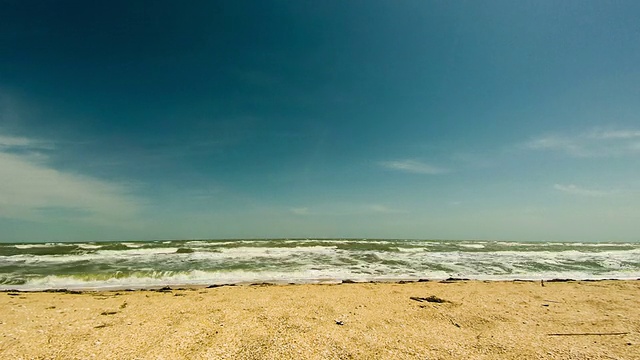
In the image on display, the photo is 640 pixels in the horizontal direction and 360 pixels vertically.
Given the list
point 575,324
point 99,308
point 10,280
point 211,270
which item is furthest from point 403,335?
point 10,280

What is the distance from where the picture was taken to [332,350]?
15.1 ft

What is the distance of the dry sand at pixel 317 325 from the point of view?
463cm

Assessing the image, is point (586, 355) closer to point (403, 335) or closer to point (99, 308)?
point (403, 335)

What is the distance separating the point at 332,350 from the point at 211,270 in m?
11.8

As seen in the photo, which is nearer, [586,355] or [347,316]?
[586,355]

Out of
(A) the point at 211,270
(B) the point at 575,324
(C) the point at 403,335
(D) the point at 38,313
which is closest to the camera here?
(C) the point at 403,335

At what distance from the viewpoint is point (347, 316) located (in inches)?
254

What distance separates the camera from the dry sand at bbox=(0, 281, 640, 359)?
463 centimetres

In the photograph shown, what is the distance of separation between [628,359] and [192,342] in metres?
6.59

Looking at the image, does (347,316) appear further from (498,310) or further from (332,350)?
(498,310)

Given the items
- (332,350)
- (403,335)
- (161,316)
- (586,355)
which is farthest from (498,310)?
(161,316)

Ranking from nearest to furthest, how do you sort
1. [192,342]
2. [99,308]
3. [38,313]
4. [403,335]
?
[192,342], [403,335], [38,313], [99,308]

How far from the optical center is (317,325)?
576 cm

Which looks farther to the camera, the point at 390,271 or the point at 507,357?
the point at 390,271
